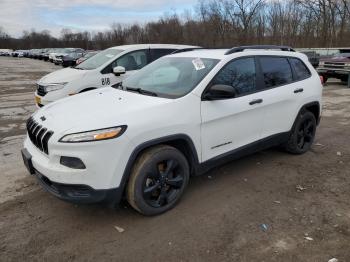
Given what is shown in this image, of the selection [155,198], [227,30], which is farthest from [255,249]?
[227,30]

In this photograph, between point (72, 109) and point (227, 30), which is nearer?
point (72, 109)

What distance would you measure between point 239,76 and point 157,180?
70.6 inches

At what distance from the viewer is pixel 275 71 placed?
519cm

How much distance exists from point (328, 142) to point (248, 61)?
9.19 ft

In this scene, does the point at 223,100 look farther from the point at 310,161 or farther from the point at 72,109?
the point at 310,161

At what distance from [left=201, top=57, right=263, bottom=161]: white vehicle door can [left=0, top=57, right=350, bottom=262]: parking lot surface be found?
1.98 ft

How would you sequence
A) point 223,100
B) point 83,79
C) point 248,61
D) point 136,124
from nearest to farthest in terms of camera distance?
point 136,124 → point 223,100 → point 248,61 → point 83,79

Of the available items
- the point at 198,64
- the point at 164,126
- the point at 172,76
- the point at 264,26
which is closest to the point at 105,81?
the point at 172,76

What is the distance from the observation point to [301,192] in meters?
4.47

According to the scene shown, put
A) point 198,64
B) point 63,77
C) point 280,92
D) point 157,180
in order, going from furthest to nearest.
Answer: point 63,77
point 280,92
point 198,64
point 157,180

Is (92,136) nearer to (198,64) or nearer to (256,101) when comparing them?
(198,64)

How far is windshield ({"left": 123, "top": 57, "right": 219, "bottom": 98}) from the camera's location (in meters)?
4.21

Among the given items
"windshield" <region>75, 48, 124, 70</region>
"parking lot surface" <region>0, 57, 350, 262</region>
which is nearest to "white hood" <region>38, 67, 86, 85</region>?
"windshield" <region>75, 48, 124, 70</region>

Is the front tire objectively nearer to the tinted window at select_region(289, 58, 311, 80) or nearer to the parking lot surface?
the parking lot surface
